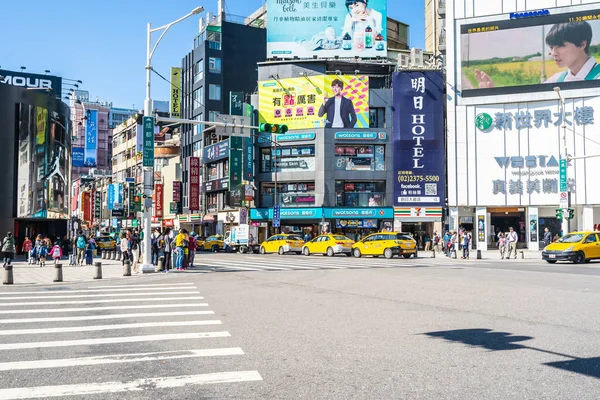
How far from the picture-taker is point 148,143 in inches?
918

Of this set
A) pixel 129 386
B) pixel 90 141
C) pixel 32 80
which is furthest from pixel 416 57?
pixel 129 386

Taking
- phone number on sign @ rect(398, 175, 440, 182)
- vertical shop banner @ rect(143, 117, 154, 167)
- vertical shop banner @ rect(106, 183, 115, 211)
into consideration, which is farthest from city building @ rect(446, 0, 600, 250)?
vertical shop banner @ rect(106, 183, 115, 211)

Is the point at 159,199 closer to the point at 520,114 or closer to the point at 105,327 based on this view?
the point at 520,114

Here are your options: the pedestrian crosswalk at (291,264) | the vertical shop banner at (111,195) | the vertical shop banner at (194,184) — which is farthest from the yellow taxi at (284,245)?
the vertical shop banner at (111,195)

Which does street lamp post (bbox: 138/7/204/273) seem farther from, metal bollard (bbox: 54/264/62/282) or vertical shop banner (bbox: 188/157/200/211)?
vertical shop banner (bbox: 188/157/200/211)

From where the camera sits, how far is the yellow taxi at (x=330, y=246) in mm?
37625

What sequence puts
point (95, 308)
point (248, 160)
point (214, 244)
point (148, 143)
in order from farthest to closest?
1. point (248, 160)
2. point (214, 244)
3. point (148, 143)
4. point (95, 308)

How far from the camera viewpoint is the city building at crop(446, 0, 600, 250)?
4566 centimetres

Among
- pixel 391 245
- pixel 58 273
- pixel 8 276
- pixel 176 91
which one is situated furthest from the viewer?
pixel 176 91

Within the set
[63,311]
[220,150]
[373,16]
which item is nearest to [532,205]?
[373,16]

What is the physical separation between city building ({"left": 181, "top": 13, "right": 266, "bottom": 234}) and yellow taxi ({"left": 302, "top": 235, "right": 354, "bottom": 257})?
2489cm

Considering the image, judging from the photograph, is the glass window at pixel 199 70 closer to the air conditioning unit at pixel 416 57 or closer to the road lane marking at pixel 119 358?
the air conditioning unit at pixel 416 57

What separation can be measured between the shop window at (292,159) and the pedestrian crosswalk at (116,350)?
1583 inches

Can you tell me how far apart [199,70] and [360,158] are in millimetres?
25263
